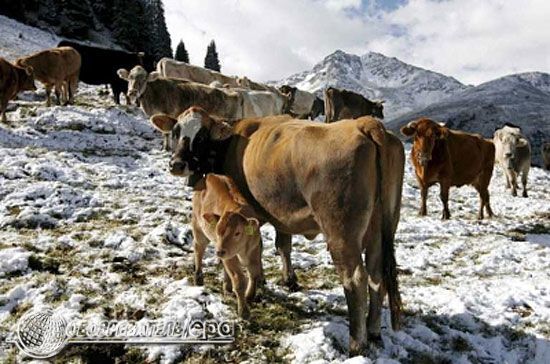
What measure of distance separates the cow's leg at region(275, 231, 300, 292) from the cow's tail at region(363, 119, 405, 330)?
1655mm

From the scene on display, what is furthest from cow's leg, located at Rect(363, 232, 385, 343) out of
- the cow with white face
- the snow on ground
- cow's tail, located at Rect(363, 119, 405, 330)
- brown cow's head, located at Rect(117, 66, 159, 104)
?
the cow with white face

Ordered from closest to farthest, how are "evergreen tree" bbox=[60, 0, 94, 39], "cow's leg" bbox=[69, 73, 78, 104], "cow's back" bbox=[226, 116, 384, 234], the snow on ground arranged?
"cow's back" bbox=[226, 116, 384, 234], the snow on ground, "cow's leg" bbox=[69, 73, 78, 104], "evergreen tree" bbox=[60, 0, 94, 39]

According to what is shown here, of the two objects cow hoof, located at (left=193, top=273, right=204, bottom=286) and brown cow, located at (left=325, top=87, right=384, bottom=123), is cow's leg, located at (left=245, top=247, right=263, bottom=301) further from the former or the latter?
brown cow, located at (left=325, top=87, right=384, bottom=123)

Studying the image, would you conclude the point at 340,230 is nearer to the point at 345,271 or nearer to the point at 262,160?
the point at 345,271

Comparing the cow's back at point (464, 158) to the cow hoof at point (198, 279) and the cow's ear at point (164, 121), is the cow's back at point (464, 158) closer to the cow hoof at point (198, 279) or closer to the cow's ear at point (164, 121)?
the cow's ear at point (164, 121)

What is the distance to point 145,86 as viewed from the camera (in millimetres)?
15672

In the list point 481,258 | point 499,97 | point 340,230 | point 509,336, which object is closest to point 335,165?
point 340,230

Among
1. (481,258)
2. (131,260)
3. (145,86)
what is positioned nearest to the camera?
(131,260)

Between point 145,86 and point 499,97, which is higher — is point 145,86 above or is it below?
below

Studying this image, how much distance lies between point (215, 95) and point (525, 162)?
11.5 meters

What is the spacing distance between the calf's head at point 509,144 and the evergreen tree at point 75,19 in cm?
4662

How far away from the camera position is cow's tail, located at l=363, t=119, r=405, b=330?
4.83 meters

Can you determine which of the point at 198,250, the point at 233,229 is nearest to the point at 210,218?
the point at 233,229

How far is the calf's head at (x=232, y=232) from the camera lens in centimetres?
516
